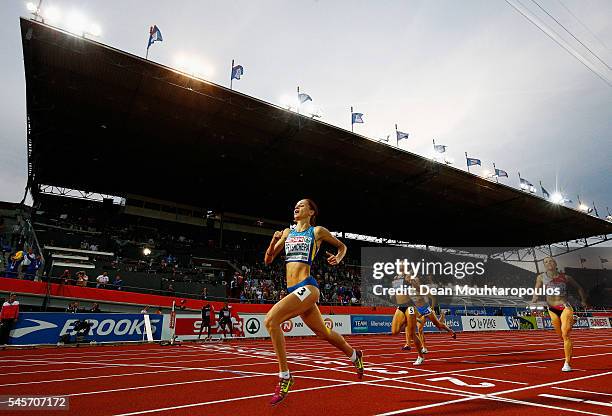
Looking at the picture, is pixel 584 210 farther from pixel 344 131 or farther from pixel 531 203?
pixel 344 131

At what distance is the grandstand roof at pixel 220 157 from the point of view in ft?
62.6

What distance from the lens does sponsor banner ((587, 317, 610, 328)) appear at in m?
33.9

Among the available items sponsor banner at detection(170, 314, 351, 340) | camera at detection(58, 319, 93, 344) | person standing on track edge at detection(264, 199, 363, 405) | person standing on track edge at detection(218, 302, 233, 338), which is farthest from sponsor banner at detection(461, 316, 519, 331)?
person standing on track edge at detection(264, 199, 363, 405)

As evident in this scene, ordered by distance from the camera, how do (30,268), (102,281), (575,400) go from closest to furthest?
(575,400), (30,268), (102,281)

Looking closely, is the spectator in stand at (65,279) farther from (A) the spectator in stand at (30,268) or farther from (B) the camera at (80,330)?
(B) the camera at (80,330)

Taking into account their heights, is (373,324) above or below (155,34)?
below

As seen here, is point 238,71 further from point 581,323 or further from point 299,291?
point 581,323

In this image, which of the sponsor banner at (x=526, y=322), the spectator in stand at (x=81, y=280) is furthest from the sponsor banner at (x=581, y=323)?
the spectator in stand at (x=81, y=280)

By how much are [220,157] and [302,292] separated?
24.9 metres

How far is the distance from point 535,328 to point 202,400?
35.0 m

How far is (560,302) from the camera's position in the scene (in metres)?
8.12

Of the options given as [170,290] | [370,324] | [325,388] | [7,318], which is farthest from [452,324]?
[7,318]

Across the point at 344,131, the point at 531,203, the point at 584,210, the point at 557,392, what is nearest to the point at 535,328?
the point at 531,203

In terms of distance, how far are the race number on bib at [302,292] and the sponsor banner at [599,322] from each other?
3969 cm
